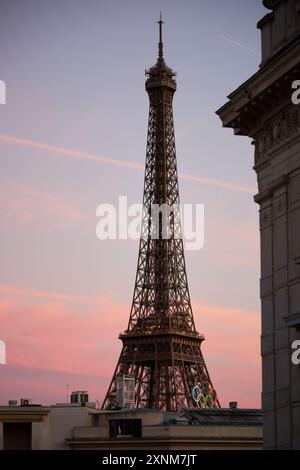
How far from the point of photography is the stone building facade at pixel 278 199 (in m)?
44.3

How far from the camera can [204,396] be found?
145375 millimetres

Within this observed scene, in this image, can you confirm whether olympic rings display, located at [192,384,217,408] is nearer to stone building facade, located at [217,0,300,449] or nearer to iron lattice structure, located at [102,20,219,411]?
iron lattice structure, located at [102,20,219,411]

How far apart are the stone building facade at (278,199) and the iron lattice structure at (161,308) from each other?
98.7 meters

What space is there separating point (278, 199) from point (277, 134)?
2.55 m

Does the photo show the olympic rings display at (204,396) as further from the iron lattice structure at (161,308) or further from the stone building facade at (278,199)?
the stone building facade at (278,199)

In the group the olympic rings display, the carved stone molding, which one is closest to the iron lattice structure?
the olympic rings display

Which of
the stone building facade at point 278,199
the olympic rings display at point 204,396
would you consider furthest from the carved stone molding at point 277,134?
the olympic rings display at point 204,396

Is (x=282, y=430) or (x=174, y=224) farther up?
(x=174, y=224)

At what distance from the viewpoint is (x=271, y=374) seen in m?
45.8

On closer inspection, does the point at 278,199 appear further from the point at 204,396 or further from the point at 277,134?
the point at 204,396
